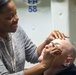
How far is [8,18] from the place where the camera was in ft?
4.08

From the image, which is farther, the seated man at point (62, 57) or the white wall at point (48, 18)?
the white wall at point (48, 18)

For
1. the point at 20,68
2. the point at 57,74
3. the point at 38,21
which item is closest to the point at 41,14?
the point at 38,21

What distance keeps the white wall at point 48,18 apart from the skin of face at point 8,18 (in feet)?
2.11

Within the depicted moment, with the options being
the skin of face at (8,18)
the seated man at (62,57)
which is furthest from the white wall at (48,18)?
the skin of face at (8,18)

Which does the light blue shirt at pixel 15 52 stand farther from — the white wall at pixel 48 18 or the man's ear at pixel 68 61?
the white wall at pixel 48 18

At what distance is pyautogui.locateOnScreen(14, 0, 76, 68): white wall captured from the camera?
1.82m

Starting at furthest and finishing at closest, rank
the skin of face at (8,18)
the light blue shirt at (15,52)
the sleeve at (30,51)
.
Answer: the sleeve at (30,51) → the light blue shirt at (15,52) → the skin of face at (8,18)

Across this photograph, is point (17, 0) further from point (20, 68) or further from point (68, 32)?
point (20, 68)

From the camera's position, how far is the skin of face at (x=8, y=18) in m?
1.23

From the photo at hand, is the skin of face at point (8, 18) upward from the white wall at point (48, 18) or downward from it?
upward

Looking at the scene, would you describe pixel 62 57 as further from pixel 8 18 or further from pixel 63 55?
pixel 8 18

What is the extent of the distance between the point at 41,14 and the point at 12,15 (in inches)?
32.0

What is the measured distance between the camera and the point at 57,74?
1.28 meters

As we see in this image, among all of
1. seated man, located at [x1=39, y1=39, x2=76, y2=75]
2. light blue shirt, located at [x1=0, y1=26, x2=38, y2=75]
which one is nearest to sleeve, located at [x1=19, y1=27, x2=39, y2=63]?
light blue shirt, located at [x1=0, y1=26, x2=38, y2=75]
